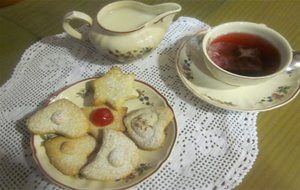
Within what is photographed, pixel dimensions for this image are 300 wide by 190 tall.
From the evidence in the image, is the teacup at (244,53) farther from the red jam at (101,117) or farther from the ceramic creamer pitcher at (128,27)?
the red jam at (101,117)

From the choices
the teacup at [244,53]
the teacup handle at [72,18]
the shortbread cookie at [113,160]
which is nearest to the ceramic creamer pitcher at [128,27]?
the teacup handle at [72,18]

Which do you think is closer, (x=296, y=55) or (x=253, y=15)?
(x=296, y=55)

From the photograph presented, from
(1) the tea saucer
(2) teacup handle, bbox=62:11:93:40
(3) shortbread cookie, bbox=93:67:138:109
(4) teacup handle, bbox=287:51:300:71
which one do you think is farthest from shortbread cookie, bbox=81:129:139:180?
(4) teacup handle, bbox=287:51:300:71

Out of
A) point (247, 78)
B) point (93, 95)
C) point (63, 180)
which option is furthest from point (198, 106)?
point (63, 180)

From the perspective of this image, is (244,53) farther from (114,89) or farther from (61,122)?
(61,122)

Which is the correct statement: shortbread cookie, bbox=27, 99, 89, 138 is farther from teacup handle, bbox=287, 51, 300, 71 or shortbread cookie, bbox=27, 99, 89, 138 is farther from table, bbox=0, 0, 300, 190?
teacup handle, bbox=287, 51, 300, 71

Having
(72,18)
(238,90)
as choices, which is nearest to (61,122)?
(72,18)

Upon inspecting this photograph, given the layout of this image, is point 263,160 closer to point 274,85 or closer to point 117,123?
point 274,85
